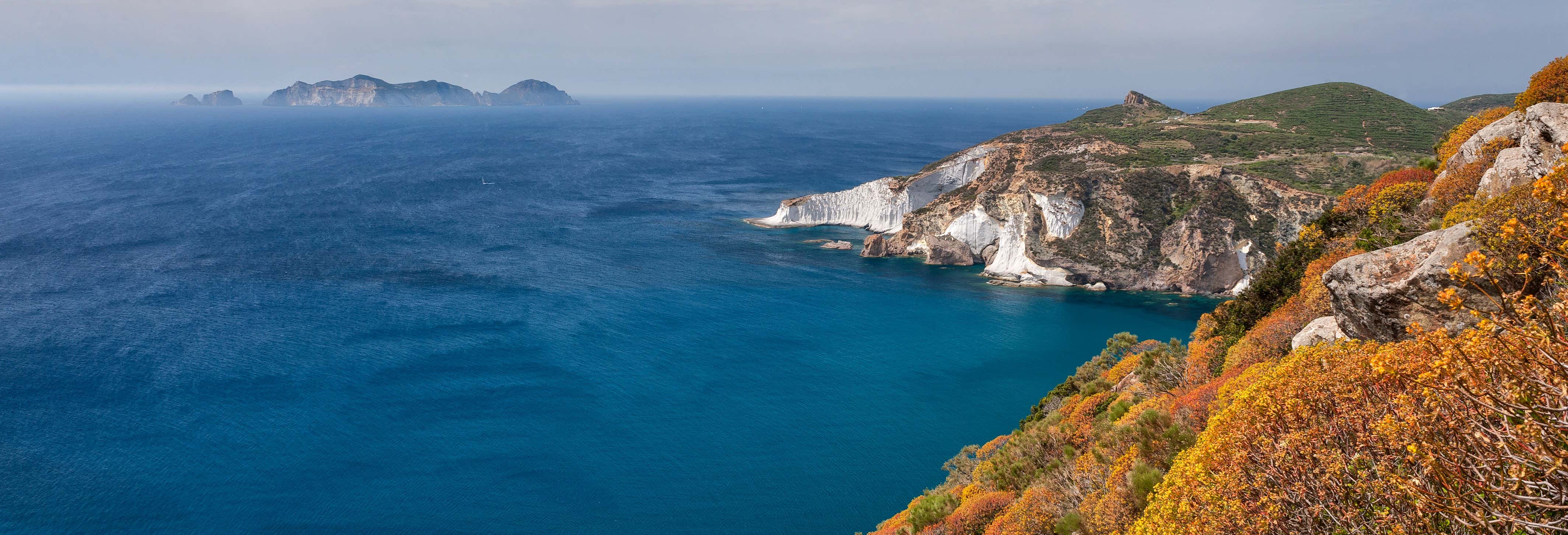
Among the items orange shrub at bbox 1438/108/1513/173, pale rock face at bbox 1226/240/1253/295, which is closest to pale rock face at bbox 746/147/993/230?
pale rock face at bbox 1226/240/1253/295

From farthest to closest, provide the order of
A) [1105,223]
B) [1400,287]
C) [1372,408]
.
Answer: [1105,223] < [1400,287] < [1372,408]

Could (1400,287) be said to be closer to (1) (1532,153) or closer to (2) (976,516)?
(1) (1532,153)

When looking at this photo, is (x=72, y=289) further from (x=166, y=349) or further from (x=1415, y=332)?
(x=1415, y=332)

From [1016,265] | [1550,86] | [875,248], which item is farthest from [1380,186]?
[875,248]

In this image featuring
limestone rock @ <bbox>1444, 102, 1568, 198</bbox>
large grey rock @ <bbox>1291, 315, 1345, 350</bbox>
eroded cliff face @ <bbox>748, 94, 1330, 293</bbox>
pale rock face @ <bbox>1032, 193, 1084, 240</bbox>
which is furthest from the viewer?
pale rock face @ <bbox>1032, 193, 1084, 240</bbox>

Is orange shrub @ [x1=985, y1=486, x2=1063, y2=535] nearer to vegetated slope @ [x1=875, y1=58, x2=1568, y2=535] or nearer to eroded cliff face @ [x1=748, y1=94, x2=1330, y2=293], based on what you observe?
vegetated slope @ [x1=875, y1=58, x2=1568, y2=535]

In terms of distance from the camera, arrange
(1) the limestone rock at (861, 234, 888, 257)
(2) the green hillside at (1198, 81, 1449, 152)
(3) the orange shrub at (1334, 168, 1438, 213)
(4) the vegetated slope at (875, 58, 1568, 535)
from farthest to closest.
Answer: (1) the limestone rock at (861, 234, 888, 257)
(2) the green hillside at (1198, 81, 1449, 152)
(3) the orange shrub at (1334, 168, 1438, 213)
(4) the vegetated slope at (875, 58, 1568, 535)

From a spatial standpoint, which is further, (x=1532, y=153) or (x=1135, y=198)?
(x=1135, y=198)

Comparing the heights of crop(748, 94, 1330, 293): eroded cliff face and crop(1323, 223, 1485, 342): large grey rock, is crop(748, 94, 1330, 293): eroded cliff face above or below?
below
